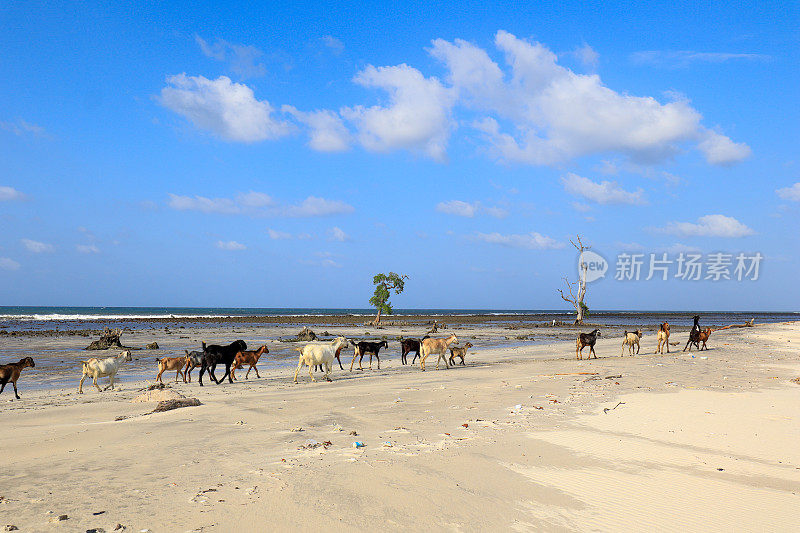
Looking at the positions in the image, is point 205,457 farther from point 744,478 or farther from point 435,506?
point 744,478

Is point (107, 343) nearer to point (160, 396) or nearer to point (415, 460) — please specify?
point (160, 396)

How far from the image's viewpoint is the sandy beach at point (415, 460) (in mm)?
4992

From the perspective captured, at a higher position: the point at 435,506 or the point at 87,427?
the point at 435,506

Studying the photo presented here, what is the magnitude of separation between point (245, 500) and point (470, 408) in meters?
6.39

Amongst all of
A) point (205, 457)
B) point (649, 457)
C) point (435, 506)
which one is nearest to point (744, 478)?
point (649, 457)

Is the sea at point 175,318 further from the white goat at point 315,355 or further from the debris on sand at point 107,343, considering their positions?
the white goat at point 315,355

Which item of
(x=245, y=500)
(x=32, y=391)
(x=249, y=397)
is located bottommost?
(x=32, y=391)

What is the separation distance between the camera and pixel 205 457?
6.84 meters

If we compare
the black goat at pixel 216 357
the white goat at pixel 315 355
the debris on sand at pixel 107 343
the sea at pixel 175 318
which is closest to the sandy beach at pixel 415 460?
the black goat at pixel 216 357

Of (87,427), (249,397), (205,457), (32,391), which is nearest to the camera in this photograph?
(205,457)

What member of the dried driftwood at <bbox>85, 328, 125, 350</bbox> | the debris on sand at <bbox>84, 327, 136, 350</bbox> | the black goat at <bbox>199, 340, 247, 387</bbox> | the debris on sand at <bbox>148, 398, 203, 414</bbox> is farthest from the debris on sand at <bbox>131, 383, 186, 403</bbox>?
the dried driftwood at <bbox>85, 328, 125, 350</bbox>

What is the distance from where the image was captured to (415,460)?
266 inches

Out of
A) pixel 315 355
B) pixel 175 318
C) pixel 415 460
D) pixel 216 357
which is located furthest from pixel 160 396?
Answer: pixel 175 318

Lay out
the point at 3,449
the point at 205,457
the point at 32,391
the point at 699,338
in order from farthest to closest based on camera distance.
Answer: the point at 699,338, the point at 32,391, the point at 3,449, the point at 205,457
